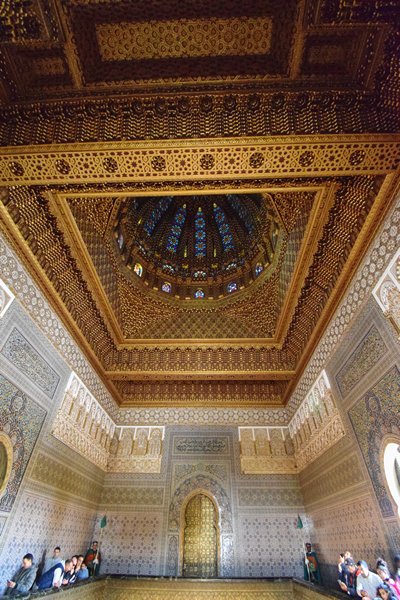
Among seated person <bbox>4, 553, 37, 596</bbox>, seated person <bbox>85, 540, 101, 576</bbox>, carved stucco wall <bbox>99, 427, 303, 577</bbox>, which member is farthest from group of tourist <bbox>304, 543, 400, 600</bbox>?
seated person <bbox>85, 540, 101, 576</bbox>

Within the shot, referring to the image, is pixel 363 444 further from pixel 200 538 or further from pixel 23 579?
pixel 23 579

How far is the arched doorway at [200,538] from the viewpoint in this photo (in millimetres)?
5984

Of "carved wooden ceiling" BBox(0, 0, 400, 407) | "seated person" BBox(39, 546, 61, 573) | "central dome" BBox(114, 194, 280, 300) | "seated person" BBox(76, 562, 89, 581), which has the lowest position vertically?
"seated person" BBox(76, 562, 89, 581)

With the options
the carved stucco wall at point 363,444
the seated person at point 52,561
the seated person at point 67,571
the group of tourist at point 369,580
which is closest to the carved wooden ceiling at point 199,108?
the carved stucco wall at point 363,444

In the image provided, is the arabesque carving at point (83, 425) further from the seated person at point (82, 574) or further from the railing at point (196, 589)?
the railing at point (196, 589)

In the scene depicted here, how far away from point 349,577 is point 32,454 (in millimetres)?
4401

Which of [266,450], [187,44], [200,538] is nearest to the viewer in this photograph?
[187,44]


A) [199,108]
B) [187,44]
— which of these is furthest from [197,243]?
[187,44]

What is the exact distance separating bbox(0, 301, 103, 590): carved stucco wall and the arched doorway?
2.20m

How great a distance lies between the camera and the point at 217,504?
656 centimetres

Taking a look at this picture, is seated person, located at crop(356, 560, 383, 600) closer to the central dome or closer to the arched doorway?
the arched doorway

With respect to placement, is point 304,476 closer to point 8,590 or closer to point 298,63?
point 8,590

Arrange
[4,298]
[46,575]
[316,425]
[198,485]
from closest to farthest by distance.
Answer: [4,298] < [46,575] < [316,425] < [198,485]

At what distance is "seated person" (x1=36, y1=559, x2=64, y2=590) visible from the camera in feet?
13.3
